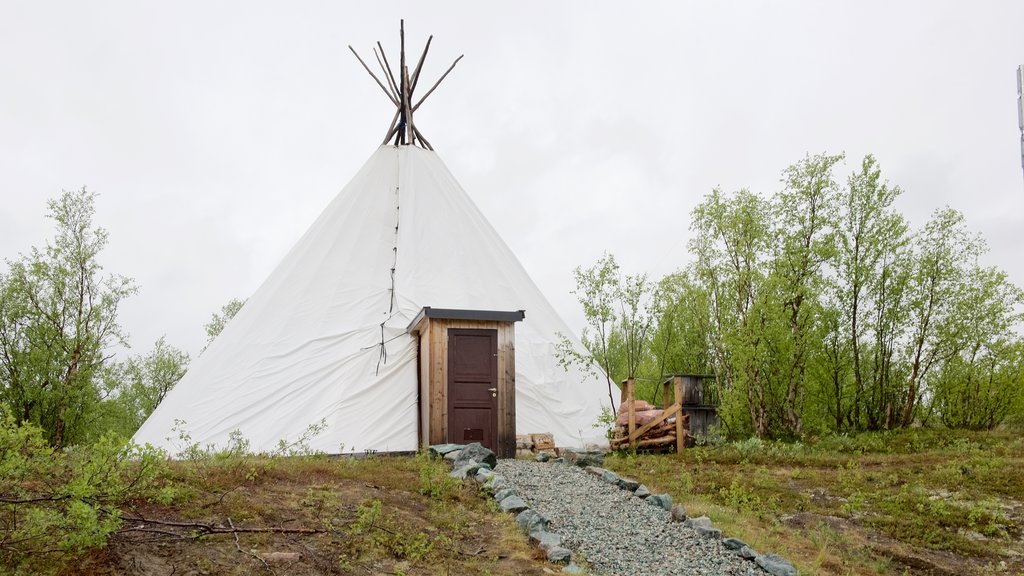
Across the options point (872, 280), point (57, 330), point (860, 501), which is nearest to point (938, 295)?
point (872, 280)

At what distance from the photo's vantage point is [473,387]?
10641 millimetres

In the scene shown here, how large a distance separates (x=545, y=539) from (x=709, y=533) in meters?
1.57

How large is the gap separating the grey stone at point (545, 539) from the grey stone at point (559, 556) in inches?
4.3

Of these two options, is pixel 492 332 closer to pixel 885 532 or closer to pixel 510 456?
pixel 510 456

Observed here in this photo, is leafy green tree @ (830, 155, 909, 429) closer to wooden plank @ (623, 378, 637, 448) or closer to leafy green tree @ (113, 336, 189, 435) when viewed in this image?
wooden plank @ (623, 378, 637, 448)

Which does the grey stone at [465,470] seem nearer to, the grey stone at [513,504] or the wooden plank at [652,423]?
the grey stone at [513,504]

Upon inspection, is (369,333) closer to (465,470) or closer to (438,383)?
(438,383)

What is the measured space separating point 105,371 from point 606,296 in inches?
452

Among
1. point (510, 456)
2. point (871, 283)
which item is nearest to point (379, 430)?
point (510, 456)

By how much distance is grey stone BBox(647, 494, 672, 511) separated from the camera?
7284 millimetres

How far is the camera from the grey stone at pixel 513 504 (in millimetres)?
6699

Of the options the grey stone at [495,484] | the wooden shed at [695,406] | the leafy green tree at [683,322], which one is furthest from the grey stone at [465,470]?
the leafy green tree at [683,322]

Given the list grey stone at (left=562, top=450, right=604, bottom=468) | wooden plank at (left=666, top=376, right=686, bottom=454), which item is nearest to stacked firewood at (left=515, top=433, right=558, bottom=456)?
grey stone at (left=562, top=450, right=604, bottom=468)

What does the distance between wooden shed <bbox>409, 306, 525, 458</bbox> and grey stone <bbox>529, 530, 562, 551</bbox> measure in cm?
453
